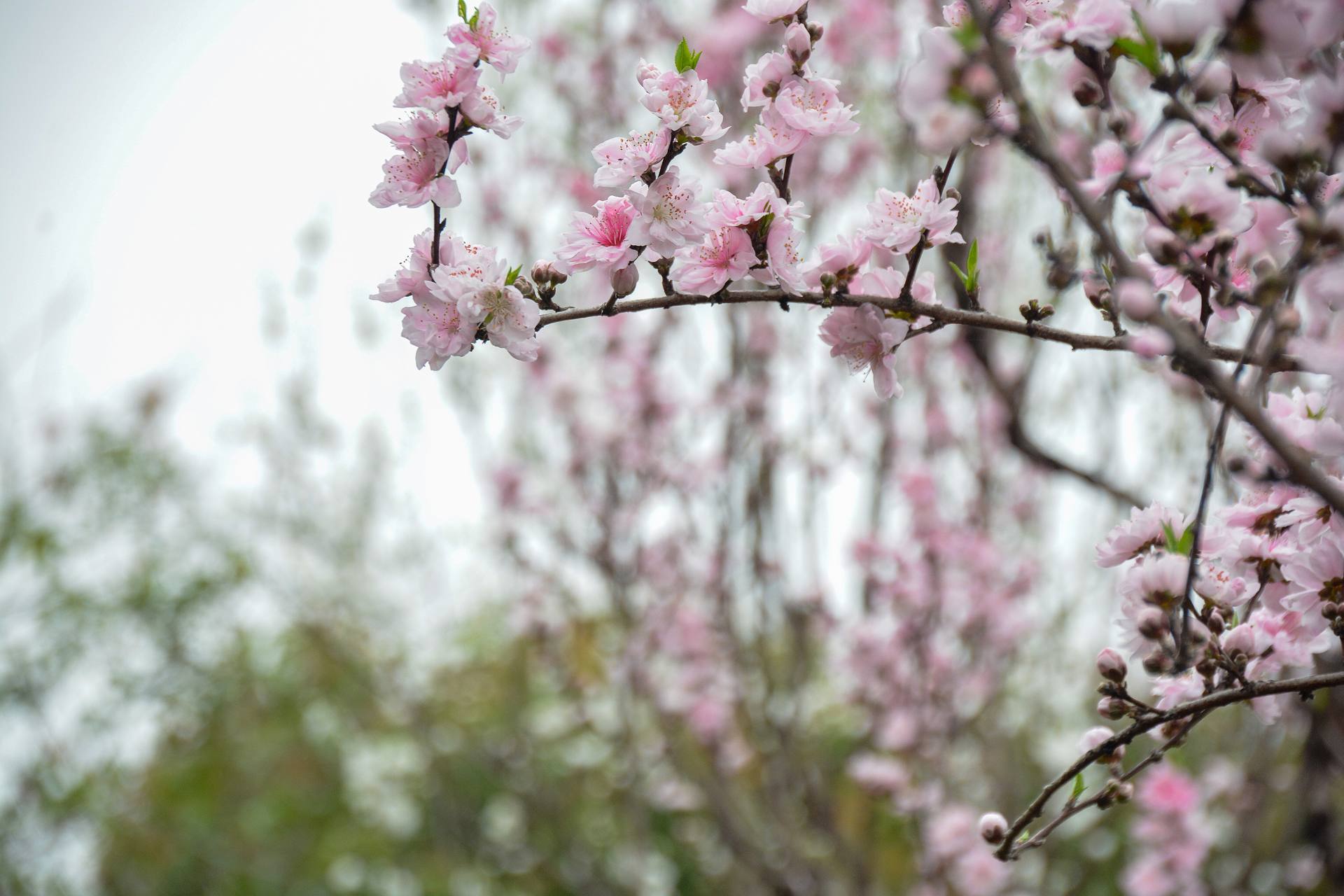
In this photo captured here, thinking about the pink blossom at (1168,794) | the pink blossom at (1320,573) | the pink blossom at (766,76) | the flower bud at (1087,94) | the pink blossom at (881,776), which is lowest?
the pink blossom at (1320,573)

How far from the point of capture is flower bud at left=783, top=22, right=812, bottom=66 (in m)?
1.11

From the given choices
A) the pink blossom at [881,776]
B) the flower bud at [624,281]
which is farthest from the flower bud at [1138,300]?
the pink blossom at [881,776]

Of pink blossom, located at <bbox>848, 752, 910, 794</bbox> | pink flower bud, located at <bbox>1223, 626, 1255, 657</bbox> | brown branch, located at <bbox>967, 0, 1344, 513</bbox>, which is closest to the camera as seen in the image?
brown branch, located at <bbox>967, 0, 1344, 513</bbox>

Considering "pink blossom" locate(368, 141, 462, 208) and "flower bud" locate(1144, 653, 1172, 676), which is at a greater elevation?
"pink blossom" locate(368, 141, 462, 208)

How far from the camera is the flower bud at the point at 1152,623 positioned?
0.92 m

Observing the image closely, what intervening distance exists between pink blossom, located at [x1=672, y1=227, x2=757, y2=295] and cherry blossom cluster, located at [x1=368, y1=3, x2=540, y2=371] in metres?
0.19

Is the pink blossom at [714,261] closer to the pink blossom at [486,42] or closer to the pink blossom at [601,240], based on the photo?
the pink blossom at [601,240]

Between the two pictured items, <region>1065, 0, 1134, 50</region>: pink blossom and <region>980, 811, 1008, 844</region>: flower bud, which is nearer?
<region>1065, 0, 1134, 50</region>: pink blossom

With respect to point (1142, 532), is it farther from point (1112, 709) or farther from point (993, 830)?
point (993, 830)

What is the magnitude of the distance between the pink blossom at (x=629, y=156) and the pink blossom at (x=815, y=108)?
15 cm

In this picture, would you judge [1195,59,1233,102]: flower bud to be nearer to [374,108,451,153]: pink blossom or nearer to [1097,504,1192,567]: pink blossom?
[1097,504,1192,567]: pink blossom

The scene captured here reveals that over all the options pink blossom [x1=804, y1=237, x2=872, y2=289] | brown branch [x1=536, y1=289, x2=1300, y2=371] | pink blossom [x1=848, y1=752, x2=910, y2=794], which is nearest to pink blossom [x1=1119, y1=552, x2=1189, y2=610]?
brown branch [x1=536, y1=289, x2=1300, y2=371]

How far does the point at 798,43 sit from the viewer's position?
111cm

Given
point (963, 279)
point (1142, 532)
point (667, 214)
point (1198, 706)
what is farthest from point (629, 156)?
point (1198, 706)
